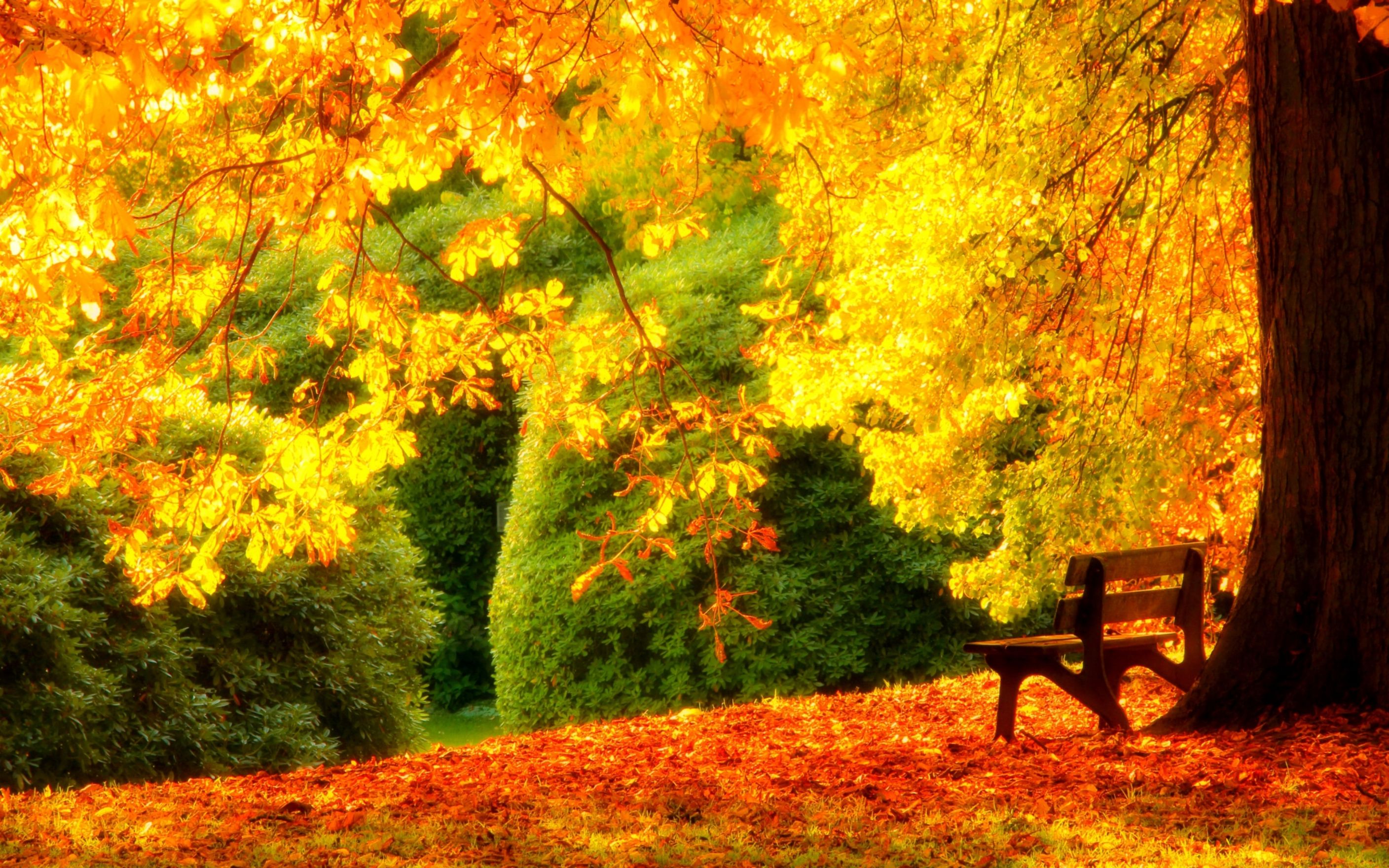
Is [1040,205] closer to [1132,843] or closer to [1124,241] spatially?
[1124,241]

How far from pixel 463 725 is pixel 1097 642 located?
964 centimetres

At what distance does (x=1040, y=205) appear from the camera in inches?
271

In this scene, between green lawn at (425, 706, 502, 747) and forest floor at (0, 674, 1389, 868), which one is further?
green lawn at (425, 706, 502, 747)

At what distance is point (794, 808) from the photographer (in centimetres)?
445

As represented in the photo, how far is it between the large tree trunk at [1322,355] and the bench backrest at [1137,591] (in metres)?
0.54

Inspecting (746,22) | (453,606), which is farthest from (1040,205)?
(453,606)

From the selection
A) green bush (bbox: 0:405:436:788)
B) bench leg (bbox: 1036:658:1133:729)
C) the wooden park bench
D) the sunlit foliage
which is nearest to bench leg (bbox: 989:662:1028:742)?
the wooden park bench

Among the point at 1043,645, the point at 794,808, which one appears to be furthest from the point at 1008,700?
the point at 794,808

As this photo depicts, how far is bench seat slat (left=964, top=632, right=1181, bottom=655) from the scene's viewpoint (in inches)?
214

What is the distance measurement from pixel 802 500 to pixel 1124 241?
117 inches

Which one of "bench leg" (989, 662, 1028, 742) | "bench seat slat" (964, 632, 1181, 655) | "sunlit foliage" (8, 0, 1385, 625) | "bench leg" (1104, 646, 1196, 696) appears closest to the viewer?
"sunlit foliage" (8, 0, 1385, 625)

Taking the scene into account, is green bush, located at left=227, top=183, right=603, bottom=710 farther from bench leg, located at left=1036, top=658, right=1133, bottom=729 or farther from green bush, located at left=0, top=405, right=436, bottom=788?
bench leg, located at left=1036, top=658, right=1133, bottom=729

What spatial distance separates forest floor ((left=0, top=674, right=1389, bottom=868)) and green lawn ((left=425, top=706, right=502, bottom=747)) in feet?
24.6

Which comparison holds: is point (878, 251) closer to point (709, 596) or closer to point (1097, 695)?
point (709, 596)
